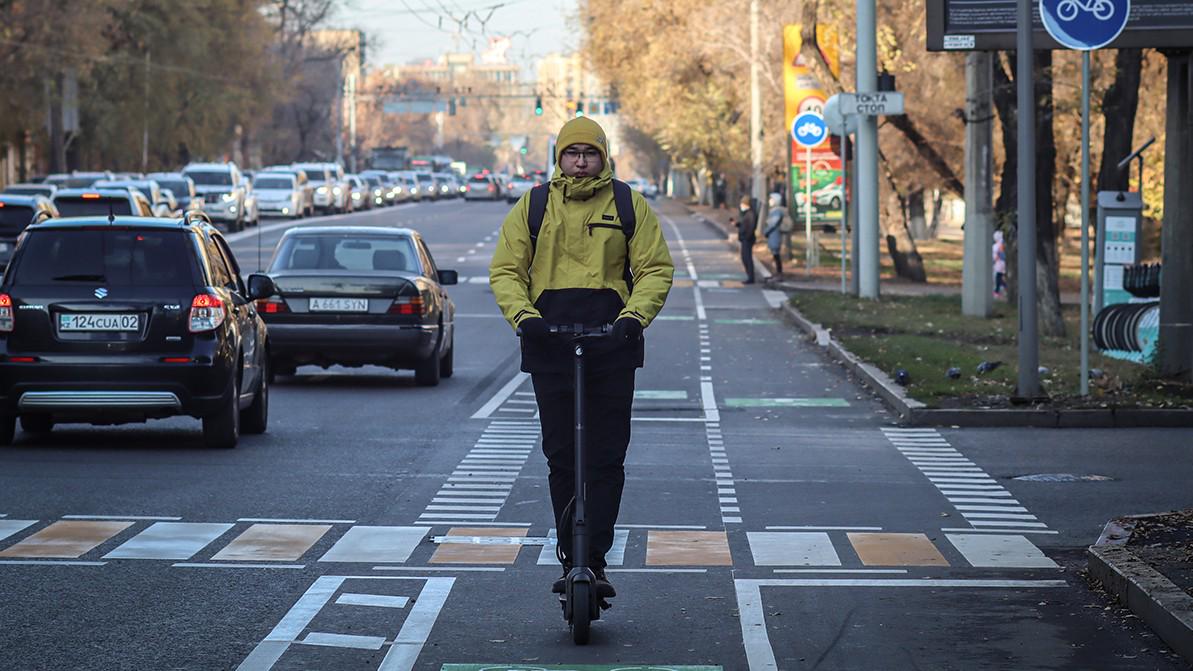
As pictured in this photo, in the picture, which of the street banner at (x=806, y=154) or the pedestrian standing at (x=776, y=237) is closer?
the street banner at (x=806, y=154)

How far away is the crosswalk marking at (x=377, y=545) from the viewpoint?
9570mm

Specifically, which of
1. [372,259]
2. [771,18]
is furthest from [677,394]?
[771,18]

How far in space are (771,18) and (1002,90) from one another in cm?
2270

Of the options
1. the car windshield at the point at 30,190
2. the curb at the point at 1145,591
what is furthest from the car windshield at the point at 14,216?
the curb at the point at 1145,591

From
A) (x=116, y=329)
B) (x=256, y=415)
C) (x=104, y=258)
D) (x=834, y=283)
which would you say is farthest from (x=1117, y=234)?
(x=834, y=283)

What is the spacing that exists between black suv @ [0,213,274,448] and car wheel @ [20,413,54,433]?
382mm

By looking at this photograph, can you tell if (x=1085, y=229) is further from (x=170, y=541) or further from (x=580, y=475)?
(x=580, y=475)

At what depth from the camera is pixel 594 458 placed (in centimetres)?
772

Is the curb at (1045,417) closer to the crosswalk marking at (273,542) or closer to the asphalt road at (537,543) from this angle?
the asphalt road at (537,543)

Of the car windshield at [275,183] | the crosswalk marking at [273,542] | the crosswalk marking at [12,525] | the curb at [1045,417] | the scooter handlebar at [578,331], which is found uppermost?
Result: the car windshield at [275,183]

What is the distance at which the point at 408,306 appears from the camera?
19781 millimetres

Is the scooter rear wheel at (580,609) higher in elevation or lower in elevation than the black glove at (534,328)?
lower

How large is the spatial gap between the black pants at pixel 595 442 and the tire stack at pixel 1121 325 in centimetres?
1523

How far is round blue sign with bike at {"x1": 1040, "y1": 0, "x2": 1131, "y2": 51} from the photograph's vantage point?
16016mm
